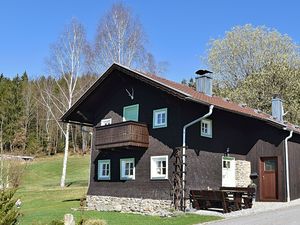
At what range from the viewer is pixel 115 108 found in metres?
21.3

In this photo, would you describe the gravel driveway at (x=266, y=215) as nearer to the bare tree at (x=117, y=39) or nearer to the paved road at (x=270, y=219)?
the paved road at (x=270, y=219)

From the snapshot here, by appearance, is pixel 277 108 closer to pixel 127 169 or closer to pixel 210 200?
pixel 210 200

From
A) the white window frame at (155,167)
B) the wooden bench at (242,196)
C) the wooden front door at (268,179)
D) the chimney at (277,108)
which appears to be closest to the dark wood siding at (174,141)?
the white window frame at (155,167)

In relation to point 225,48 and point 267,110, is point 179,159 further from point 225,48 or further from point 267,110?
point 225,48

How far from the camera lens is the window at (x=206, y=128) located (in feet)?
61.7

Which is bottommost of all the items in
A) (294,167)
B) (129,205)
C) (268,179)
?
(129,205)

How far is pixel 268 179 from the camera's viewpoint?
795 inches

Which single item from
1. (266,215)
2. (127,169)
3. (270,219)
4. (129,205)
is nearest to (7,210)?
(270,219)

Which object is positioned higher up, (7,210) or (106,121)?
(106,121)

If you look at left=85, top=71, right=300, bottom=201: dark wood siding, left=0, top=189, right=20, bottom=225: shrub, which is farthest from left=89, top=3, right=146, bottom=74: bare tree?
left=0, top=189, right=20, bottom=225: shrub

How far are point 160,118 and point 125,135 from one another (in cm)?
187

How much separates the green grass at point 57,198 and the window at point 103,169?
6.27 ft

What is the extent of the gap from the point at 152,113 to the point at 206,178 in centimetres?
395

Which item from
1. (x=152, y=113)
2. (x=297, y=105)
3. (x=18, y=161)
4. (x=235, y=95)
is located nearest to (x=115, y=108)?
(x=152, y=113)
